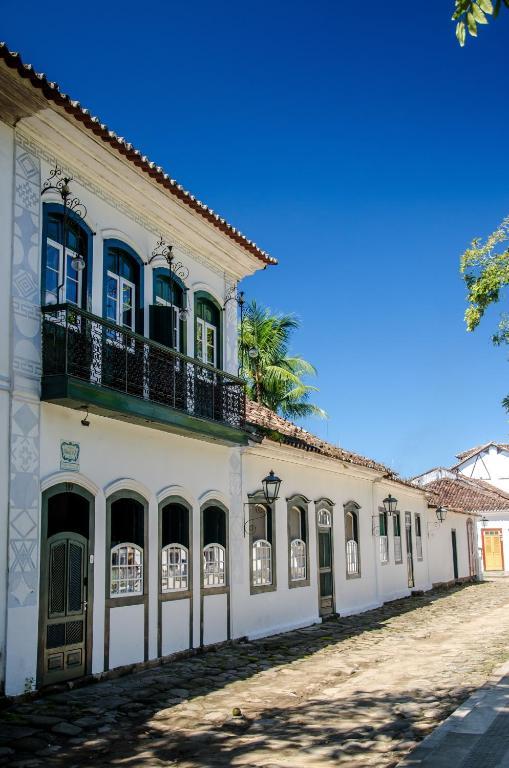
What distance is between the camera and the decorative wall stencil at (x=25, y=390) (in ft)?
28.1

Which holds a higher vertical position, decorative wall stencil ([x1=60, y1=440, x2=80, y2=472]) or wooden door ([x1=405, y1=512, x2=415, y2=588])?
decorative wall stencil ([x1=60, y1=440, x2=80, y2=472])

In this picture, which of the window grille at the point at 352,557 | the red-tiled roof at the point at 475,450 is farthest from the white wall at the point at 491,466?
the window grille at the point at 352,557

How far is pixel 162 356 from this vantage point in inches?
439

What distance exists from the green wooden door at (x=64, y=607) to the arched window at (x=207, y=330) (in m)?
4.56

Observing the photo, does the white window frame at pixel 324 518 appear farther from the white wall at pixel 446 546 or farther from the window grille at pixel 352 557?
the white wall at pixel 446 546

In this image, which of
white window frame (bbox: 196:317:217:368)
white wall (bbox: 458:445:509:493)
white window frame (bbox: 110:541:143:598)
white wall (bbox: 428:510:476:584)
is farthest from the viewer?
white wall (bbox: 458:445:509:493)

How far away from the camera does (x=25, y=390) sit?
886cm

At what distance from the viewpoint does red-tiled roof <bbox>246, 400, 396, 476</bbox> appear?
14961 mm

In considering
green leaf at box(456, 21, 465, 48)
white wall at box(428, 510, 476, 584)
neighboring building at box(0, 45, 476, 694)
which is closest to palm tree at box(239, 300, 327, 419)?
white wall at box(428, 510, 476, 584)

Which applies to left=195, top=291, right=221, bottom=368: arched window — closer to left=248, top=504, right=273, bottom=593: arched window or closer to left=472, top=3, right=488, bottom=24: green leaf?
left=248, top=504, right=273, bottom=593: arched window

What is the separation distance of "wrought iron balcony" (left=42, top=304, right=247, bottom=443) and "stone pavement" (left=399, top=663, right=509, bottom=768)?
5098 mm

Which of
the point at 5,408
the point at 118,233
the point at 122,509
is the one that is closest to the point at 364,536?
the point at 122,509

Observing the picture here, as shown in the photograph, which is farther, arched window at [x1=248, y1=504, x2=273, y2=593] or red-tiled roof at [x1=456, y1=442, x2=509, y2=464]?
red-tiled roof at [x1=456, y1=442, x2=509, y2=464]

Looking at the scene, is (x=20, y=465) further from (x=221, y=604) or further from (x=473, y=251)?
(x=473, y=251)
